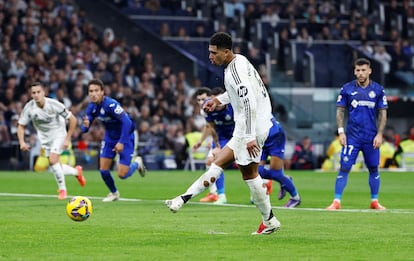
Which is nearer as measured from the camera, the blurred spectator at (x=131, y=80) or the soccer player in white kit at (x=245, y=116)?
the soccer player in white kit at (x=245, y=116)

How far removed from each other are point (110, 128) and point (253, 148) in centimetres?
827

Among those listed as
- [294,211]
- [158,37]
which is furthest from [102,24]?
[294,211]

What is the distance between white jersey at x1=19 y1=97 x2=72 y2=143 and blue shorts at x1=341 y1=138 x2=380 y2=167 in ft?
20.4

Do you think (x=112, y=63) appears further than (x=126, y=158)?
Yes

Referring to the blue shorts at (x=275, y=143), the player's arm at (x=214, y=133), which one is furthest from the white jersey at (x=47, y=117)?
the blue shorts at (x=275, y=143)

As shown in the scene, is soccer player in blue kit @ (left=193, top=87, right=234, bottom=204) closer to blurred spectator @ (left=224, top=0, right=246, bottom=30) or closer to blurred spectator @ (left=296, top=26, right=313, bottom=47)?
blurred spectator @ (left=296, top=26, right=313, bottom=47)

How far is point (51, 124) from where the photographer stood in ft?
73.3

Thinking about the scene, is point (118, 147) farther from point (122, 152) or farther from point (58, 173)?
point (58, 173)

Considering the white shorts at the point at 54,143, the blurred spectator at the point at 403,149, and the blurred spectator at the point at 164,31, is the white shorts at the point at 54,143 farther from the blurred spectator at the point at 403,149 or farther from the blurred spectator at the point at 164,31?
the blurred spectator at the point at 164,31

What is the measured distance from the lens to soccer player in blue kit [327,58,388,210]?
18188 mm

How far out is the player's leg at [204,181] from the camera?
1290 cm

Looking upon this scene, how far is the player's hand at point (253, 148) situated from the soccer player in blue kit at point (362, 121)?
18.1 feet

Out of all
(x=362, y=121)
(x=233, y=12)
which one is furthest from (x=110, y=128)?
(x=233, y=12)

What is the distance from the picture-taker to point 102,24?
42875 millimetres
